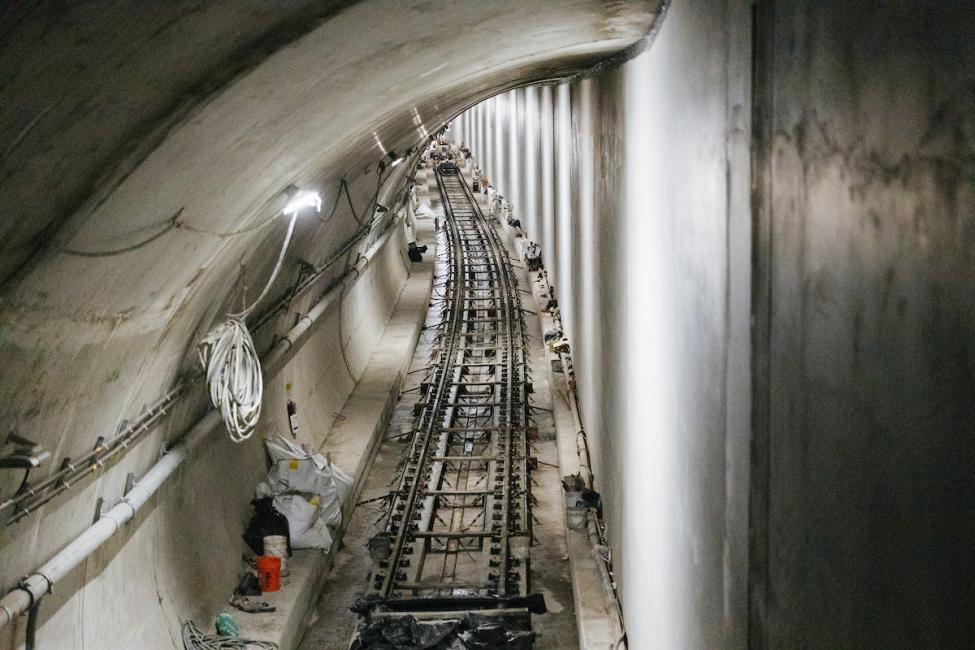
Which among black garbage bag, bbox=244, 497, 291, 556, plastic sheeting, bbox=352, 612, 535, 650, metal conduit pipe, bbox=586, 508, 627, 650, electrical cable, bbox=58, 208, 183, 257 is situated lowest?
plastic sheeting, bbox=352, 612, 535, 650

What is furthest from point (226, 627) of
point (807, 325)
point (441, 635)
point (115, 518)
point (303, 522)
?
point (807, 325)

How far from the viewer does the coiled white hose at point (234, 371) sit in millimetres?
8023

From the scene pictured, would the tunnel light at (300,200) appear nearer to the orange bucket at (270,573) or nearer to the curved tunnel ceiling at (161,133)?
the curved tunnel ceiling at (161,133)

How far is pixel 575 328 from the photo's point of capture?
14727 millimetres

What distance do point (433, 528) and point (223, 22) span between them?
29.6ft

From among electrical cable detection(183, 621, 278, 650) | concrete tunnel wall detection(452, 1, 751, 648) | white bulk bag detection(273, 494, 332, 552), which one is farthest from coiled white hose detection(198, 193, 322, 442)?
white bulk bag detection(273, 494, 332, 552)

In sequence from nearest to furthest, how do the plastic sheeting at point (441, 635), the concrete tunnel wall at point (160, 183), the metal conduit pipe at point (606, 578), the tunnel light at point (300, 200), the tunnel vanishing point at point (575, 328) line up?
the tunnel vanishing point at point (575, 328)
the concrete tunnel wall at point (160, 183)
the tunnel light at point (300, 200)
the metal conduit pipe at point (606, 578)
the plastic sheeting at point (441, 635)

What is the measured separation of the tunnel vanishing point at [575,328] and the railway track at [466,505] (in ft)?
0.18

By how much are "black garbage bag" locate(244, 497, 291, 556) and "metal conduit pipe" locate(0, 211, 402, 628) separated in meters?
1.25

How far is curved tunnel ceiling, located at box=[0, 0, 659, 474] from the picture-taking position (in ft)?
11.4

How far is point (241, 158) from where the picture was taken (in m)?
5.54

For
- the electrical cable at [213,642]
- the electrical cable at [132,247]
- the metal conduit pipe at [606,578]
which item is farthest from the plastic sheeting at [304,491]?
the electrical cable at [132,247]

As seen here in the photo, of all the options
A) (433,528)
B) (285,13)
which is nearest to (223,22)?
(285,13)

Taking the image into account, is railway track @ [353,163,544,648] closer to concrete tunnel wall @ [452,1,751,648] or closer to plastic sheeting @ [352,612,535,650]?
plastic sheeting @ [352,612,535,650]
